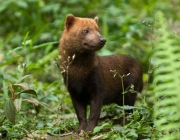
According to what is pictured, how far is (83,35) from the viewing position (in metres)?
5.86

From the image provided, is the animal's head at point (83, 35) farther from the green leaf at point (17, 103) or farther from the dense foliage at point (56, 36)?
the green leaf at point (17, 103)

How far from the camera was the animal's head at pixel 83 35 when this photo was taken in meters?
5.66

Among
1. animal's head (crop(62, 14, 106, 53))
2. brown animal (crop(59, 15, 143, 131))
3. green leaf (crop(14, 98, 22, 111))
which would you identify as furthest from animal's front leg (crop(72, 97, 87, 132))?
green leaf (crop(14, 98, 22, 111))

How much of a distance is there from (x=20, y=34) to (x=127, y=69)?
5.60 m

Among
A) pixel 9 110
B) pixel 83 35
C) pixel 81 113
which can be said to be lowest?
pixel 81 113

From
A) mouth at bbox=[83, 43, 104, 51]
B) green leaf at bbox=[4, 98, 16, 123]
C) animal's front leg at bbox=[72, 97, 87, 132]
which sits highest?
mouth at bbox=[83, 43, 104, 51]

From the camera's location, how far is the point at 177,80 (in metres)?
2.84

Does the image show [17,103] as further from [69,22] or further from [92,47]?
[69,22]

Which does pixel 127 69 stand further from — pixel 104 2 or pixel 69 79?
pixel 104 2

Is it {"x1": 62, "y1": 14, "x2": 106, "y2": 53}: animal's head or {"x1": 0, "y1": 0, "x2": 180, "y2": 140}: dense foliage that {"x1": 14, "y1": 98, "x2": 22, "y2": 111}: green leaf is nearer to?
{"x1": 0, "y1": 0, "x2": 180, "y2": 140}: dense foliage

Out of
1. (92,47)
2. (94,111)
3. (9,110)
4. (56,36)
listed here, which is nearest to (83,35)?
(92,47)

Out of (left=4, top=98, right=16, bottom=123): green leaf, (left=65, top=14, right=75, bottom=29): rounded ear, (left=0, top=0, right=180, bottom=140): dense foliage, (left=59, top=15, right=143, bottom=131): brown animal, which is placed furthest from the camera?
(left=0, top=0, right=180, bottom=140): dense foliage

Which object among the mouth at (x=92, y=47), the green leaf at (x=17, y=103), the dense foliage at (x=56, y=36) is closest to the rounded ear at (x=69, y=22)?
the mouth at (x=92, y=47)

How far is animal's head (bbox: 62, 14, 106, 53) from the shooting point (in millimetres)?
5656
